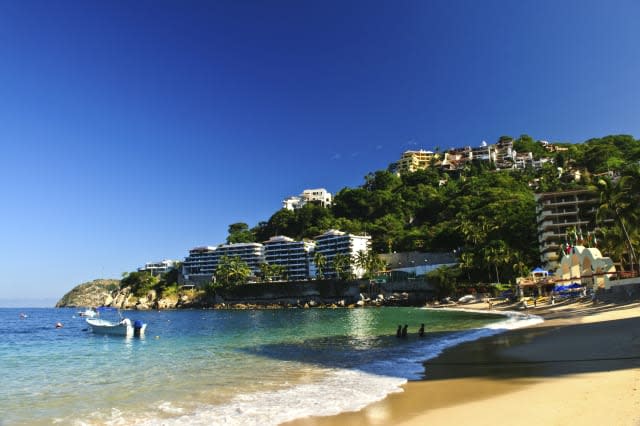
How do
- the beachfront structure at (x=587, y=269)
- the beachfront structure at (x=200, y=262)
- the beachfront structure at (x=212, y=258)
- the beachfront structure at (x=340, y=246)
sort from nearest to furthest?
the beachfront structure at (x=587, y=269) → the beachfront structure at (x=340, y=246) → the beachfront structure at (x=212, y=258) → the beachfront structure at (x=200, y=262)

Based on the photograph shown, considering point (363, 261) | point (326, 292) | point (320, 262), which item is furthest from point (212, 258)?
point (363, 261)

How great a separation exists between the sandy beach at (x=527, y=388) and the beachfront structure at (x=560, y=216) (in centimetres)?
6685

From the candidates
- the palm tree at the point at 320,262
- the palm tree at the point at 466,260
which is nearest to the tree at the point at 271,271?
the palm tree at the point at 320,262

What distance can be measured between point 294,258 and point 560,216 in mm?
78148

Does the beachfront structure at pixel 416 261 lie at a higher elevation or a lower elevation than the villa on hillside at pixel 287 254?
lower

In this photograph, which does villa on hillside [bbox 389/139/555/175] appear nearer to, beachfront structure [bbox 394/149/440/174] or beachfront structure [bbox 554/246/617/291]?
beachfront structure [bbox 394/149/440/174]

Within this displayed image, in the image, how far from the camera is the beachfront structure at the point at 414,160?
612 feet

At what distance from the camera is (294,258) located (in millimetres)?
137875

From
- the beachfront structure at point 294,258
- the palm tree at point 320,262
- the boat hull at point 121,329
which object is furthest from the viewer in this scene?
the beachfront structure at point 294,258

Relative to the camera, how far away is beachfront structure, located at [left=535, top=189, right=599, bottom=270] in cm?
8125

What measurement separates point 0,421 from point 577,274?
55.6 meters

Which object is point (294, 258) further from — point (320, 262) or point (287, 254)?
point (320, 262)

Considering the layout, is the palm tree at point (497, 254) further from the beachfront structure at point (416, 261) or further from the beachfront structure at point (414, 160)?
the beachfront structure at point (414, 160)

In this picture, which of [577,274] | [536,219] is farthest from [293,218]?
[577,274]
